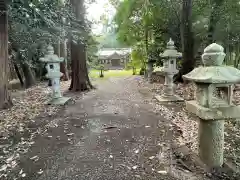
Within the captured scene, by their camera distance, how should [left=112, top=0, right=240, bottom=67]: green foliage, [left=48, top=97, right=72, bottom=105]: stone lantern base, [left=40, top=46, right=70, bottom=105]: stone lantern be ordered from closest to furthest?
[left=40, top=46, right=70, bottom=105]: stone lantern
[left=48, top=97, right=72, bottom=105]: stone lantern base
[left=112, top=0, right=240, bottom=67]: green foliage

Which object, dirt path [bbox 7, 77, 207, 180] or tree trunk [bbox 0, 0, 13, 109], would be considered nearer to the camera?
dirt path [bbox 7, 77, 207, 180]

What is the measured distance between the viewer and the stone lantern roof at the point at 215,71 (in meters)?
2.72

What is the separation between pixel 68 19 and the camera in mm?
6707

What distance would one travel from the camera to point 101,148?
3691 millimetres

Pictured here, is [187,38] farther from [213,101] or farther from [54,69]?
[213,101]

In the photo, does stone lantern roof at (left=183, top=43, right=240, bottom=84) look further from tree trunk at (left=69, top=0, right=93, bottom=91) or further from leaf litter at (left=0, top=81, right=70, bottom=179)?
tree trunk at (left=69, top=0, right=93, bottom=91)

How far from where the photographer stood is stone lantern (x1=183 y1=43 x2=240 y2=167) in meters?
2.79

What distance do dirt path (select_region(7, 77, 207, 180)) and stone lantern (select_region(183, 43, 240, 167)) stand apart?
20.5 inches

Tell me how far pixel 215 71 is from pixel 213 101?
1.29ft

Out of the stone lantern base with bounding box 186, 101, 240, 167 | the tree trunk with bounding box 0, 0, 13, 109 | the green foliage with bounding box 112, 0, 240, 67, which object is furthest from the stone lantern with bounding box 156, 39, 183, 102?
the tree trunk with bounding box 0, 0, 13, 109

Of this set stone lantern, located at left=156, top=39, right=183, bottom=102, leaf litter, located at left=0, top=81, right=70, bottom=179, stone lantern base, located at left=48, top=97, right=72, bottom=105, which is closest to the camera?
leaf litter, located at left=0, top=81, right=70, bottom=179

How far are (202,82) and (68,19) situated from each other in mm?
5059

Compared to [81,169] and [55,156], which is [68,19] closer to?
[55,156]

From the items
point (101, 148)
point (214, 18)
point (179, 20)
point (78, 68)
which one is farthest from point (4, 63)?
point (179, 20)
